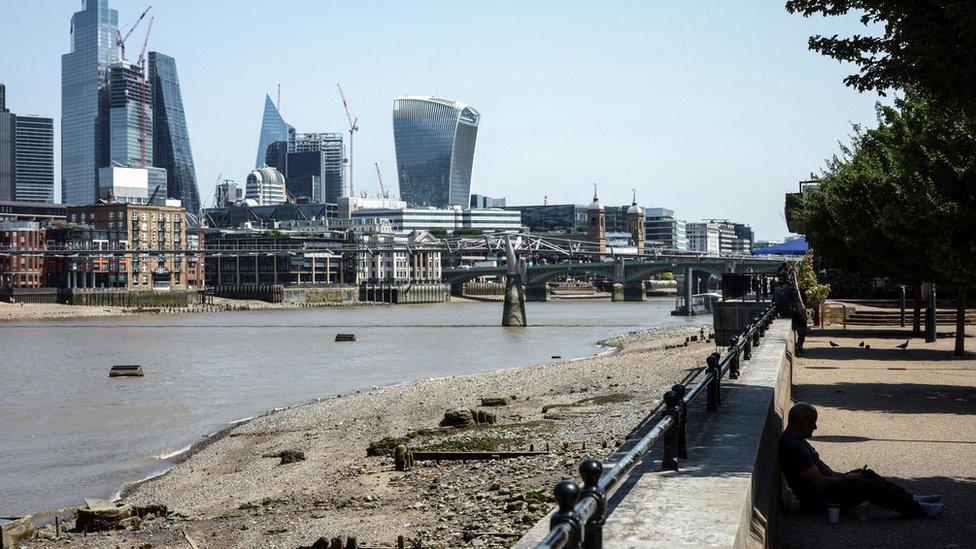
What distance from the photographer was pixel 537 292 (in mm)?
189000

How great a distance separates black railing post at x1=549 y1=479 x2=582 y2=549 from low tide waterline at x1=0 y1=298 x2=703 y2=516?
736 inches

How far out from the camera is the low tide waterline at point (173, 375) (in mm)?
27219

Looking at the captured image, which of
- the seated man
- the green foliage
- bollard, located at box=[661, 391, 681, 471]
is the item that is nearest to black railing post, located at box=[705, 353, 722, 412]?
the seated man

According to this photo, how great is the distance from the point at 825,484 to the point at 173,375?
47.5 m

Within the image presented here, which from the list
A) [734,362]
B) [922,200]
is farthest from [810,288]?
[734,362]

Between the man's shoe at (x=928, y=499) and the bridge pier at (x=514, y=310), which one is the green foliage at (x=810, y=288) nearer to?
the man's shoe at (x=928, y=499)

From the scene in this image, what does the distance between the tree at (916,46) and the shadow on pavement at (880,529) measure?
3890mm

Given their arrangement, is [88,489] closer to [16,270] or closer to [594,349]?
[594,349]

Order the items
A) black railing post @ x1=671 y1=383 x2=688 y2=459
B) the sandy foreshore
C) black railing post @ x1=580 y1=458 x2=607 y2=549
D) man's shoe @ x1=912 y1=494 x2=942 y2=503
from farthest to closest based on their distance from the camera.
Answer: the sandy foreshore < man's shoe @ x1=912 y1=494 x2=942 y2=503 < black railing post @ x1=671 y1=383 x2=688 y2=459 < black railing post @ x1=580 y1=458 x2=607 y2=549

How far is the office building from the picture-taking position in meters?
182

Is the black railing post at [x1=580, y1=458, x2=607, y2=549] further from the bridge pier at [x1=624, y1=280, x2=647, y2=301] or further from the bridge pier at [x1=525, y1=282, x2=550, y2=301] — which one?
the bridge pier at [x1=525, y1=282, x2=550, y2=301]

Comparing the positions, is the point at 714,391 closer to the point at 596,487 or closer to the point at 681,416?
the point at 681,416

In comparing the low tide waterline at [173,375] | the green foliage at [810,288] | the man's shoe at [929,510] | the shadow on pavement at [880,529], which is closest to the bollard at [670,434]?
the shadow on pavement at [880,529]

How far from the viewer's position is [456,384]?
39.9 m
